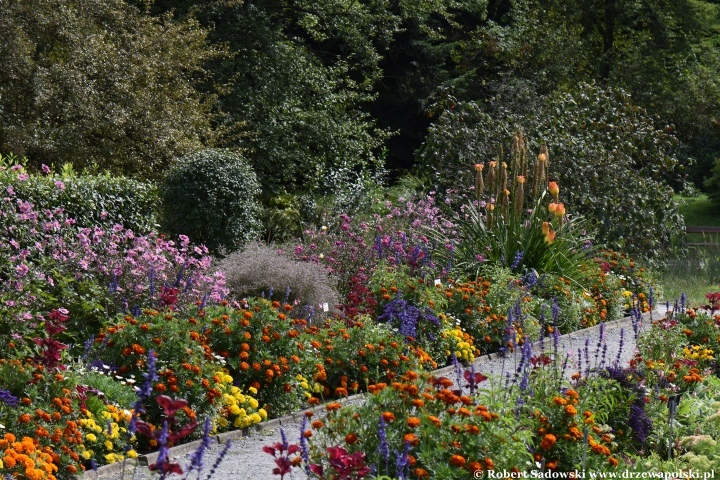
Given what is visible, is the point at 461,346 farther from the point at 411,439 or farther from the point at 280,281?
the point at 411,439

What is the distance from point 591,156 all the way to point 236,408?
29.8ft

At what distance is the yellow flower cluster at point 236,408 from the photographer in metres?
5.59

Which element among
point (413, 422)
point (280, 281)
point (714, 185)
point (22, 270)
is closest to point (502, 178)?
point (280, 281)

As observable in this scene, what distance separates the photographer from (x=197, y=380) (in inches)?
216

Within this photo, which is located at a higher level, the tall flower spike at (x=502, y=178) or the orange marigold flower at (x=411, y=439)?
the orange marigold flower at (x=411, y=439)

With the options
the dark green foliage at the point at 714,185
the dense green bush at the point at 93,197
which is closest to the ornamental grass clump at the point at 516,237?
the dense green bush at the point at 93,197

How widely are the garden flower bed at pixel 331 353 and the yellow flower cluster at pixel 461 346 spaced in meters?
0.03

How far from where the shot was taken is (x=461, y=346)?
7684 mm

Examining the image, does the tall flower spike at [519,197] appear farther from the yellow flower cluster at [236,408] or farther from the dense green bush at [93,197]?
the yellow flower cluster at [236,408]

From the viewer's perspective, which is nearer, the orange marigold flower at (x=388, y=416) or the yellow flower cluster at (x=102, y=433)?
the orange marigold flower at (x=388, y=416)

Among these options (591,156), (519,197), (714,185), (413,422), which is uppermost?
(413,422)

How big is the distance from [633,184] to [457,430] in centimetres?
1064

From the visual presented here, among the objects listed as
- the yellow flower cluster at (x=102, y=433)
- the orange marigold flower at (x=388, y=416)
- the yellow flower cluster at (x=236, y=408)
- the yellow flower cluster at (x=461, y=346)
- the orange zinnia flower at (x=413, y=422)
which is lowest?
the yellow flower cluster at (x=461, y=346)

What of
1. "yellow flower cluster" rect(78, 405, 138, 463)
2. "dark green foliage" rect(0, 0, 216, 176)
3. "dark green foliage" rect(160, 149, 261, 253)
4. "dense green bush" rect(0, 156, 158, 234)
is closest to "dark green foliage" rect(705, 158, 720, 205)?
"dark green foliage" rect(0, 0, 216, 176)
